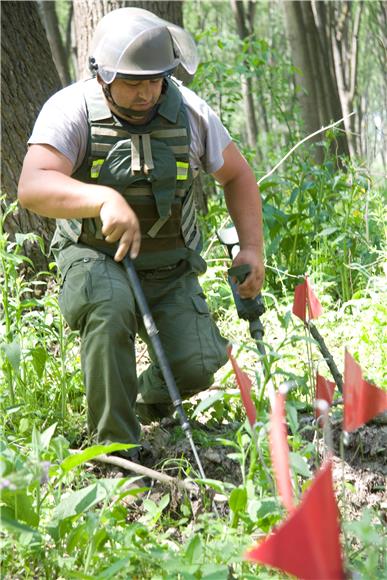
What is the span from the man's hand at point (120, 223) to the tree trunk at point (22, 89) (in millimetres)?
2197

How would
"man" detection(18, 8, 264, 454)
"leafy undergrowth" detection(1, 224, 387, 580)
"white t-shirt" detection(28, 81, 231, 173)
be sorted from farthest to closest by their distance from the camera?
"white t-shirt" detection(28, 81, 231, 173), "man" detection(18, 8, 264, 454), "leafy undergrowth" detection(1, 224, 387, 580)

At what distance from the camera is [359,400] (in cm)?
190

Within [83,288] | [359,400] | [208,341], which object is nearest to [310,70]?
[208,341]

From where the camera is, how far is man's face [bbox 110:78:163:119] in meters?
3.29

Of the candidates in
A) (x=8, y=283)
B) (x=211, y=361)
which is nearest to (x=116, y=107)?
(x=8, y=283)

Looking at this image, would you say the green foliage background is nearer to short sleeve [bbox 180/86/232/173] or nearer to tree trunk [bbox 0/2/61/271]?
tree trunk [bbox 0/2/61/271]

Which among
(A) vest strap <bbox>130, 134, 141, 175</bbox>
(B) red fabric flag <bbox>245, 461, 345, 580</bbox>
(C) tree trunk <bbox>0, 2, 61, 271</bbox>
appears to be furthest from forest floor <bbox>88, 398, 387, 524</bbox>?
(C) tree trunk <bbox>0, 2, 61, 271</bbox>

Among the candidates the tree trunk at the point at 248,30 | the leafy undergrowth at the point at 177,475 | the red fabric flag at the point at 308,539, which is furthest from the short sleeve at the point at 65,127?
the tree trunk at the point at 248,30

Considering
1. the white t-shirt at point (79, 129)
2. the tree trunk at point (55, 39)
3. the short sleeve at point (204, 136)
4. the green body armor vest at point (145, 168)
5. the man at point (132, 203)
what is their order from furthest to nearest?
1. the tree trunk at point (55, 39)
2. the short sleeve at point (204, 136)
3. the green body armor vest at point (145, 168)
4. the white t-shirt at point (79, 129)
5. the man at point (132, 203)

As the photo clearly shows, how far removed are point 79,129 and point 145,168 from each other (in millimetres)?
295

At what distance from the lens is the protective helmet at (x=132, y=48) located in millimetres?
3184

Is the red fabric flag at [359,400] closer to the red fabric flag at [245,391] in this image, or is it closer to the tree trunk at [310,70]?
the red fabric flag at [245,391]

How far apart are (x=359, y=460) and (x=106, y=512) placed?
1209mm

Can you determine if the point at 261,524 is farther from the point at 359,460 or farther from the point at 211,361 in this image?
the point at 211,361
